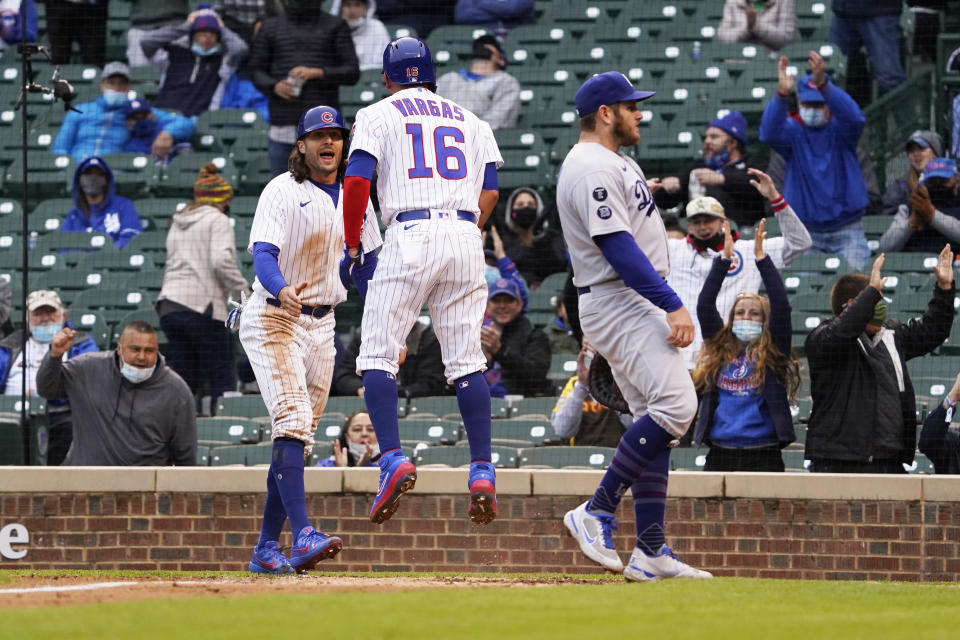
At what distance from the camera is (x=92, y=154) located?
13625mm

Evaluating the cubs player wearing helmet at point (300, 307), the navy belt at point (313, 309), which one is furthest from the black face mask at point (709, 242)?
the navy belt at point (313, 309)

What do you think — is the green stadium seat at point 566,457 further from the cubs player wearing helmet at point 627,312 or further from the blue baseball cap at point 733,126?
the blue baseball cap at point 733,126

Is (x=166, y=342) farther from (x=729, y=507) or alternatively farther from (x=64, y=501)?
(x=729, y=507)

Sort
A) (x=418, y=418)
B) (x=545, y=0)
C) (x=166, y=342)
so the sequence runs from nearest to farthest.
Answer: (x=418, y=418)
(x=166, y=342)
(x=545, y=0)

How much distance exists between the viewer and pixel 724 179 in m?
10.8

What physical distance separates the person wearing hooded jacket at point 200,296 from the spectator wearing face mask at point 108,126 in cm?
306

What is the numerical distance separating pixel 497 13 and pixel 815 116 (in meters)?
4.34

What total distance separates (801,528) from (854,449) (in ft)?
1.69

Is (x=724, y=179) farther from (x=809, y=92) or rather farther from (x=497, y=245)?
(x=497, y=245)

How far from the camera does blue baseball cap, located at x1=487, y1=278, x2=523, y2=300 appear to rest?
9.78 m

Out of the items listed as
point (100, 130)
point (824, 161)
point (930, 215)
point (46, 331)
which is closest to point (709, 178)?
point (824, 161)

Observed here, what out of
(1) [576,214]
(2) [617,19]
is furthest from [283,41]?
(1) [576,214]

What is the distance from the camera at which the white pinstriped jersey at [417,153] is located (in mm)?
6016

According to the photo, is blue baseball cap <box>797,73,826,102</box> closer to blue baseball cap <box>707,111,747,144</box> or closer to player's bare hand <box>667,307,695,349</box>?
blue baseball cap <box>707,111,747,144</box>
